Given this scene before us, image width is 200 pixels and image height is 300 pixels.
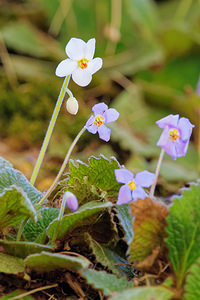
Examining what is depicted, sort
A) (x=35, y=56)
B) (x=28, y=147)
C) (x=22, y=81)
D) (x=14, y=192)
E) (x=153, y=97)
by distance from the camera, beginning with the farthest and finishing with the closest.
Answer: (x=35, y=56), (x=22, y=81), (x=153, y=97), (x=28, y=147), (x=14, y=192)

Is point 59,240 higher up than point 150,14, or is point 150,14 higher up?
point 150,14

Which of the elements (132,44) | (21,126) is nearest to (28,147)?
(21,126)

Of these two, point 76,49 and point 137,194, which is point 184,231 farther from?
point 76,49

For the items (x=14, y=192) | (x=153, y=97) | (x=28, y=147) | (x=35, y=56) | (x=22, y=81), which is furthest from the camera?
(x=35, y=56)

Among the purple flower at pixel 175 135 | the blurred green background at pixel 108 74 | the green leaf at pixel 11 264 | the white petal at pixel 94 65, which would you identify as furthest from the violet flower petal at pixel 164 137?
the blurred green background at pixel 108 74

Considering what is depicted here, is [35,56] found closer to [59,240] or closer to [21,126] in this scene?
[21,126]

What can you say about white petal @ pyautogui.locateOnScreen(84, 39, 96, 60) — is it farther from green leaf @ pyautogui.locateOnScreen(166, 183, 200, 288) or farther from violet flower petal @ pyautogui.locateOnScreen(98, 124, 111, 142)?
green leaf @ pyautogui.locateOnScreen(166, 183, 200, 288)

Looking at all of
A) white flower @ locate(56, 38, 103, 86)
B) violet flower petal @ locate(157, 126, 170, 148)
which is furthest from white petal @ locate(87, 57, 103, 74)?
violet flower petal @ locate(157, 126, 170, 148)

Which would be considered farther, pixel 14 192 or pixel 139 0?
pixel 139 0
